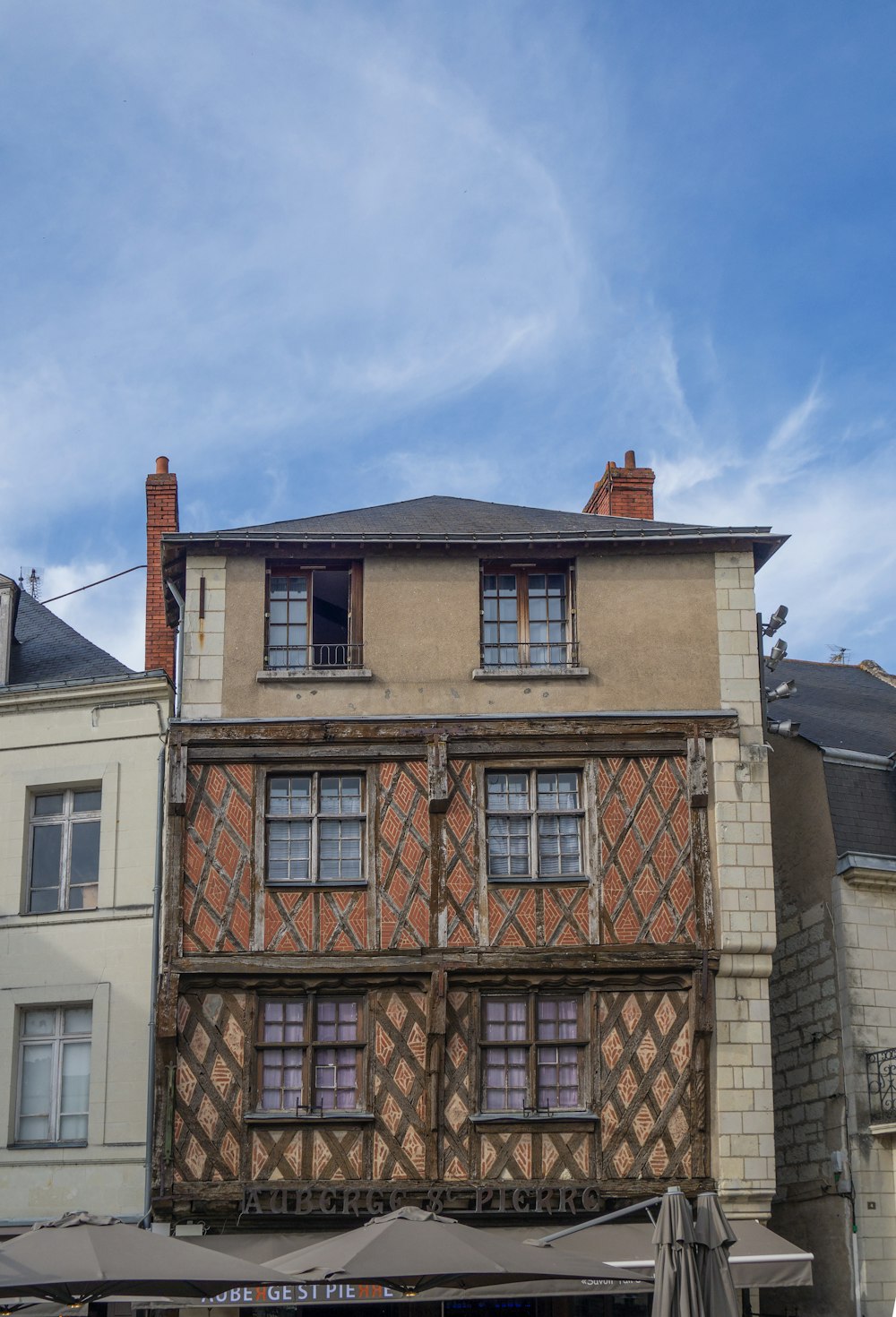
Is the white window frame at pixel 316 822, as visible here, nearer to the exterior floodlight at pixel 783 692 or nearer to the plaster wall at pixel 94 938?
the plaster wall at pixel 94 938

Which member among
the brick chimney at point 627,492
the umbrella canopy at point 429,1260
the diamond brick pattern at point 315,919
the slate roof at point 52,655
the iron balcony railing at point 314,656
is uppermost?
the brick chimney at point 627,492

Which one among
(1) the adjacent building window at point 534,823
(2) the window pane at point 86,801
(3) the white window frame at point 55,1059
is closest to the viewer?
(1) the adjacent building window at point 534,823

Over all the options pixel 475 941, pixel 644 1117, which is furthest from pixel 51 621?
pixel 644 1117

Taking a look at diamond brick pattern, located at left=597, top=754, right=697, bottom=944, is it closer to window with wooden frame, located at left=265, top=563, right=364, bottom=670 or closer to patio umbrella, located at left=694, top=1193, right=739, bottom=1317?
window with wooden frame, located at left=265, top=563, right=364, bottom=670

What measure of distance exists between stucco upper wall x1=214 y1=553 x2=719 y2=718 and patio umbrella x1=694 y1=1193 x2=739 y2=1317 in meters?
6.81

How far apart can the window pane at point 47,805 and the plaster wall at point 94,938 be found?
191mm

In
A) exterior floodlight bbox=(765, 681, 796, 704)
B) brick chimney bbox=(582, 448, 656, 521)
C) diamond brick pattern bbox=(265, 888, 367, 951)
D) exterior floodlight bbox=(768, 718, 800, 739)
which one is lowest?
diamond brick pattern bbox=(265, 888, 367, 951)

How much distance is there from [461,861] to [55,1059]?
4.53 metres

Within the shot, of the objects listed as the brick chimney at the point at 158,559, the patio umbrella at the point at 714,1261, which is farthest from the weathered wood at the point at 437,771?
the patio umbrella at the point at 714,1261

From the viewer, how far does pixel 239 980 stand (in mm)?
16203

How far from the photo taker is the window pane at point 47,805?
1788 cm

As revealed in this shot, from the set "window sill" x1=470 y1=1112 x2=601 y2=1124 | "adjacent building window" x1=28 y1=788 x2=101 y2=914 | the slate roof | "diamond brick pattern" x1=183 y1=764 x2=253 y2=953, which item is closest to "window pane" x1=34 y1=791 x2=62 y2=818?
"adjacent building window" x1=28 y1=788 x2=101 y2=914

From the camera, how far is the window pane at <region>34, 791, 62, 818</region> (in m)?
17.9

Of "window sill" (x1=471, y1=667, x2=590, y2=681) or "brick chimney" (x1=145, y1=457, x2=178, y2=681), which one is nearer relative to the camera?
"window sill" (x1=471, y1=667, x2=590, y2=681)
